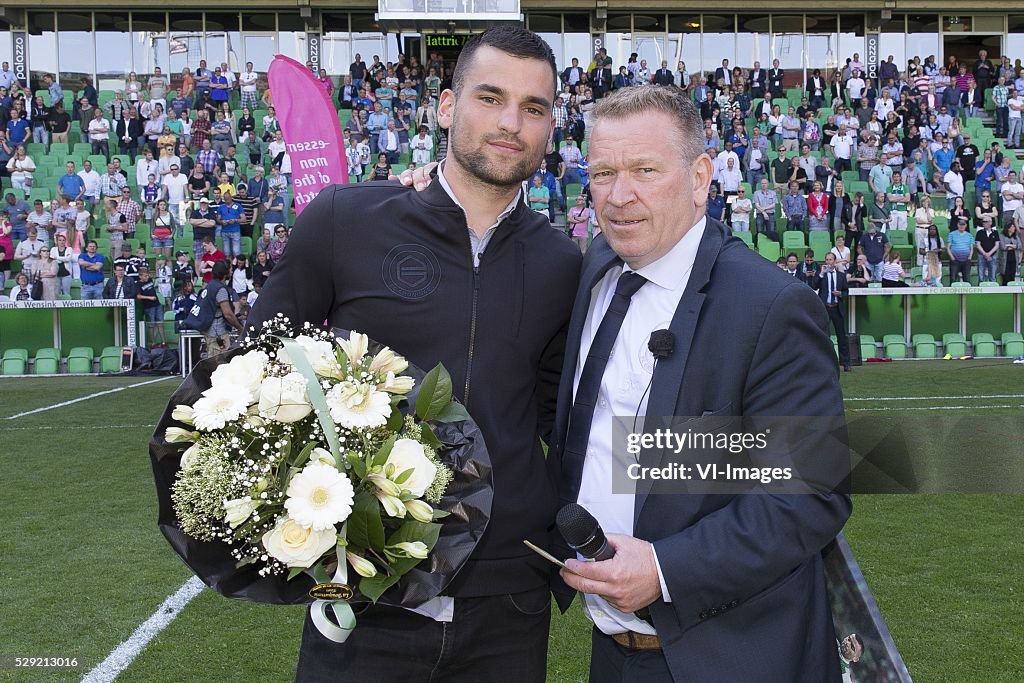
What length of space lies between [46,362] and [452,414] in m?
17.5

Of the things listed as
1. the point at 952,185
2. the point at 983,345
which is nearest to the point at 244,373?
the point at 983,345

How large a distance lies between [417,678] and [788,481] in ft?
3.13

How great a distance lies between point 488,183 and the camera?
2.54m

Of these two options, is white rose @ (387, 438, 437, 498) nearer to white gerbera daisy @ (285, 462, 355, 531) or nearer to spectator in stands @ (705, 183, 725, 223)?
white gerbera daisy @ (285, 462, 355, 531)

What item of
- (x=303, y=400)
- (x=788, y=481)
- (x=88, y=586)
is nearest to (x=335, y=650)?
(x=303, y=400)

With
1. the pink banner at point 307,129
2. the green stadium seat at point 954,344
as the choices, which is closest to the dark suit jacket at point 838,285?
the green stadium seat at point 954,344

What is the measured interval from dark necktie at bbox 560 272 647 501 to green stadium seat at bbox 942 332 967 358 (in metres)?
17.4

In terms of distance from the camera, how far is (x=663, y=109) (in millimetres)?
2232

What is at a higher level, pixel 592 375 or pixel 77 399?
pixel 592 375

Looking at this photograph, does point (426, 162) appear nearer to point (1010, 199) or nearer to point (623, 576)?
point (1010, 199)

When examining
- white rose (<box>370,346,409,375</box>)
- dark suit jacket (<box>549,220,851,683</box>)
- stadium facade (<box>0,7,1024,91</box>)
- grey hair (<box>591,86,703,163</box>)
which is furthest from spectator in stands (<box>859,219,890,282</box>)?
white rose (<box>370,346,409,375</box>)

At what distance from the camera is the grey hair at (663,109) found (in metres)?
2.23

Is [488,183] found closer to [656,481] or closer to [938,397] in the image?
[656,481]

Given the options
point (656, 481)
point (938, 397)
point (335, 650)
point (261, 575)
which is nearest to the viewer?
point (261, 575)
